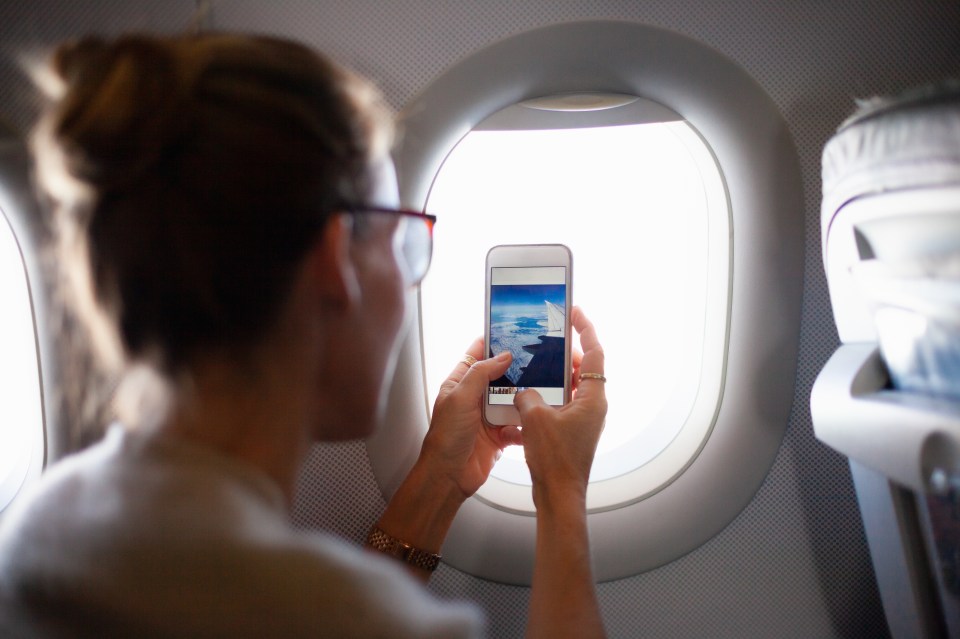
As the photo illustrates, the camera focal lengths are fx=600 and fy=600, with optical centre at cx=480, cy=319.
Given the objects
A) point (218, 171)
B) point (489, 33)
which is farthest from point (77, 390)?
point (489, 33)

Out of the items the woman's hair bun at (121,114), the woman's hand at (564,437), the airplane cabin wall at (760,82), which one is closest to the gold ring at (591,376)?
the woman's hand at (564,437)

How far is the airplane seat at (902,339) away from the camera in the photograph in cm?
63

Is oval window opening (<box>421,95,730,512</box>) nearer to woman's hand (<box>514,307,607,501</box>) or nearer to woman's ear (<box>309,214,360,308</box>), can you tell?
woman's hand (<box>514,307,607,501</box>)

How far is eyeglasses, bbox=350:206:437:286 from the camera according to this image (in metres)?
0.73

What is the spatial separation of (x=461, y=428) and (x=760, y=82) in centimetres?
79

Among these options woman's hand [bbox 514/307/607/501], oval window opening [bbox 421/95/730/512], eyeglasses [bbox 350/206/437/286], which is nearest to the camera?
eyeglasses [bbox 350/206/437/286]

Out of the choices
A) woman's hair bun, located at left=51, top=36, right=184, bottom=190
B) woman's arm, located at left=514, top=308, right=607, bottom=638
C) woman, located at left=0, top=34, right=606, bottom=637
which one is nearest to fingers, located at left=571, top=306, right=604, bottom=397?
woman's arm, located at left=514, top=308, right=607, bottom=638

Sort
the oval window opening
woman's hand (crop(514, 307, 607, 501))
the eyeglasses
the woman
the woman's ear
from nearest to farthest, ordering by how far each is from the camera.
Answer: the woman → the woman's ear → the eyeglasses → woman's hand (crop(514, 307, 607, 501)) → the oval window opening

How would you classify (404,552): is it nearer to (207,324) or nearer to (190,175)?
(207,324)

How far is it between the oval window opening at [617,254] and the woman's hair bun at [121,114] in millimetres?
660

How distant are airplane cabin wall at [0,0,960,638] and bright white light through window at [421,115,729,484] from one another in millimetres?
197

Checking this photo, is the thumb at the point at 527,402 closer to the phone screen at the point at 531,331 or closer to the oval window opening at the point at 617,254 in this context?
the phone screen at the point at 531,331

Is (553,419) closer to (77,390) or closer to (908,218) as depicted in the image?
(908,218)

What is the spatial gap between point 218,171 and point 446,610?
45 centimetres
